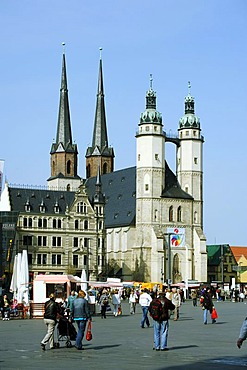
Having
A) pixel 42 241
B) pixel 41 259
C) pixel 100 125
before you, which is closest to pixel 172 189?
pixel 42 241

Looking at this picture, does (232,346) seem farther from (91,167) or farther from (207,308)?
(91,167)

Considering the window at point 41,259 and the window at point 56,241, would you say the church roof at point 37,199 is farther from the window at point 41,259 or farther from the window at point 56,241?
the window at point 41,259

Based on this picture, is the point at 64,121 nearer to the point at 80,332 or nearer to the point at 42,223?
the point at 42,223

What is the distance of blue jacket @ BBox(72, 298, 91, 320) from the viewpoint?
20341 millimetres

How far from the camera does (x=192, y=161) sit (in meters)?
117

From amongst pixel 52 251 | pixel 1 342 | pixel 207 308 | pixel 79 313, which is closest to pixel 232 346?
pixel 79 313

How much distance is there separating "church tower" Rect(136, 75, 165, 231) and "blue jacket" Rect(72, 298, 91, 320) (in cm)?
9031

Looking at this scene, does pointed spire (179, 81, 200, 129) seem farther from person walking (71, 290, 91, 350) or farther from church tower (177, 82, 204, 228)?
person walking (71, 290, 91, 350)

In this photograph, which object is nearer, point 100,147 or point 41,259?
point 41,259

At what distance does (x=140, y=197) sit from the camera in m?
112

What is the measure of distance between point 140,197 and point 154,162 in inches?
208

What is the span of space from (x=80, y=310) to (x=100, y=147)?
4565 inches

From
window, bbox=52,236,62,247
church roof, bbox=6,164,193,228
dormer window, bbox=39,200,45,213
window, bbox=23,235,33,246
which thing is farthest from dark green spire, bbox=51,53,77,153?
window, bbox=23,235,33,246

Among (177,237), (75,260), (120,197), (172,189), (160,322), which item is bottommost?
(160,322)
